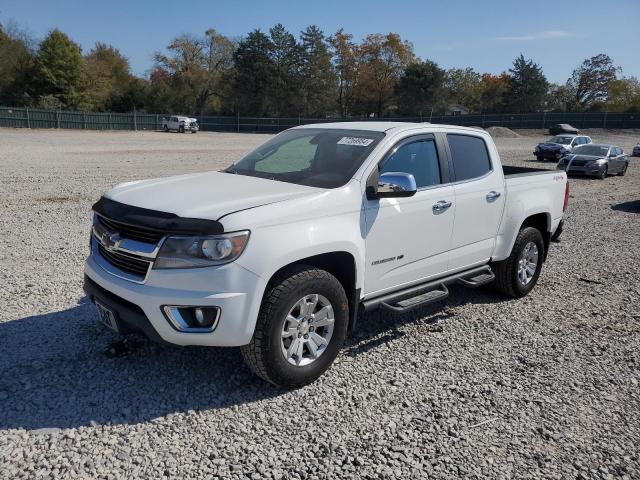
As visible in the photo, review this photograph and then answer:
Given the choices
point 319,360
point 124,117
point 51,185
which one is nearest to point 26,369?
point 319,360

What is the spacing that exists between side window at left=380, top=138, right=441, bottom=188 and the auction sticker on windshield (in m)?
0.22

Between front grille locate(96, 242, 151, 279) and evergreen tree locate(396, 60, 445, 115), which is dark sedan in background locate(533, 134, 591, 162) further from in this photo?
evergreen tree locate(396, 60, 445, 115)

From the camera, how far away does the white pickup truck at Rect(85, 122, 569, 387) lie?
3.18m

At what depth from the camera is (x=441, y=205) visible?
445cm

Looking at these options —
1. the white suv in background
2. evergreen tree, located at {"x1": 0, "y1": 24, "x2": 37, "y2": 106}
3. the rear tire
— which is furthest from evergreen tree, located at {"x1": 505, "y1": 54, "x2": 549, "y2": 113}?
the rear tire

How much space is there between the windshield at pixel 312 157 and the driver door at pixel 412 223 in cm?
24

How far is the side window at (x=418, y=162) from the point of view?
4246mm

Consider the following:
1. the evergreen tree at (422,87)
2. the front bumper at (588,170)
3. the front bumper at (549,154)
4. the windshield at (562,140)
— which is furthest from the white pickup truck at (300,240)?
the evergreen tree at (422,87)

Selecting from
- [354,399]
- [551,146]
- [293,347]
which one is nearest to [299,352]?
[293,347]

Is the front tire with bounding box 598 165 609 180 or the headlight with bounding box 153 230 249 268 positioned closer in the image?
the headlight with bounding box 153 230 249 268

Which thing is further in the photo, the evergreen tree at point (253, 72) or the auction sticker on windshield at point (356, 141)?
the evergreen tree at point (253, 72)

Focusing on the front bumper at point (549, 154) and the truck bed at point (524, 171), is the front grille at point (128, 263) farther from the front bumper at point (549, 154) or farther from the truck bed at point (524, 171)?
the front bumper at point (549, 154)

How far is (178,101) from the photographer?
75.0 metres

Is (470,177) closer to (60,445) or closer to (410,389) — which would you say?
(410,389)
